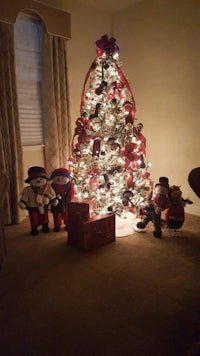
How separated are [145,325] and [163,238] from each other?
1.04 m

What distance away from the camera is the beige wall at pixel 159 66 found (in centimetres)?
271

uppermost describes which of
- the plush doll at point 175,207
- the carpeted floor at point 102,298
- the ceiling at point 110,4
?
the ceiling at point 110,4

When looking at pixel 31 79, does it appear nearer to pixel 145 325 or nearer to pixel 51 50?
pixel 51 50

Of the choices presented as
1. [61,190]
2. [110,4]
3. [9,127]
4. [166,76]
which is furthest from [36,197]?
[110,4]

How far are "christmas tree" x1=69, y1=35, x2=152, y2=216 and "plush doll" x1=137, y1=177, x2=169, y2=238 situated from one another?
161mm

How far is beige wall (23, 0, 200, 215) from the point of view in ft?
8.89

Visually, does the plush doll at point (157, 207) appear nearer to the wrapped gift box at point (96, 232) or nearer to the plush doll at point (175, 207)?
the plush doll at point (175, 207)

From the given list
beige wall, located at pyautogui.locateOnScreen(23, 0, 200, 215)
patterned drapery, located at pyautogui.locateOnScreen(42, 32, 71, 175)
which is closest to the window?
patterned drapery, located at pyautogui.locateOnScreen(42, 32, 71, 175)

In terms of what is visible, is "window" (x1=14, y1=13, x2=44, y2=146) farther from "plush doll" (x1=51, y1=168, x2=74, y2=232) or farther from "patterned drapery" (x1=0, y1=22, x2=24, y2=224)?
"plush doll" (x1=51, y1=168, x2=74, y2=232)

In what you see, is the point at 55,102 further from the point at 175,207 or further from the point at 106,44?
the point at 175,207

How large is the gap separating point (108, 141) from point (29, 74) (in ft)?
4.09

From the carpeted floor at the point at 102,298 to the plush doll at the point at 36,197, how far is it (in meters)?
0.23

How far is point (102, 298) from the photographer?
1476 millimetres

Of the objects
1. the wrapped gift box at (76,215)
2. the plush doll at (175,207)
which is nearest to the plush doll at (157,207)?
the plush doll at (175,207)
